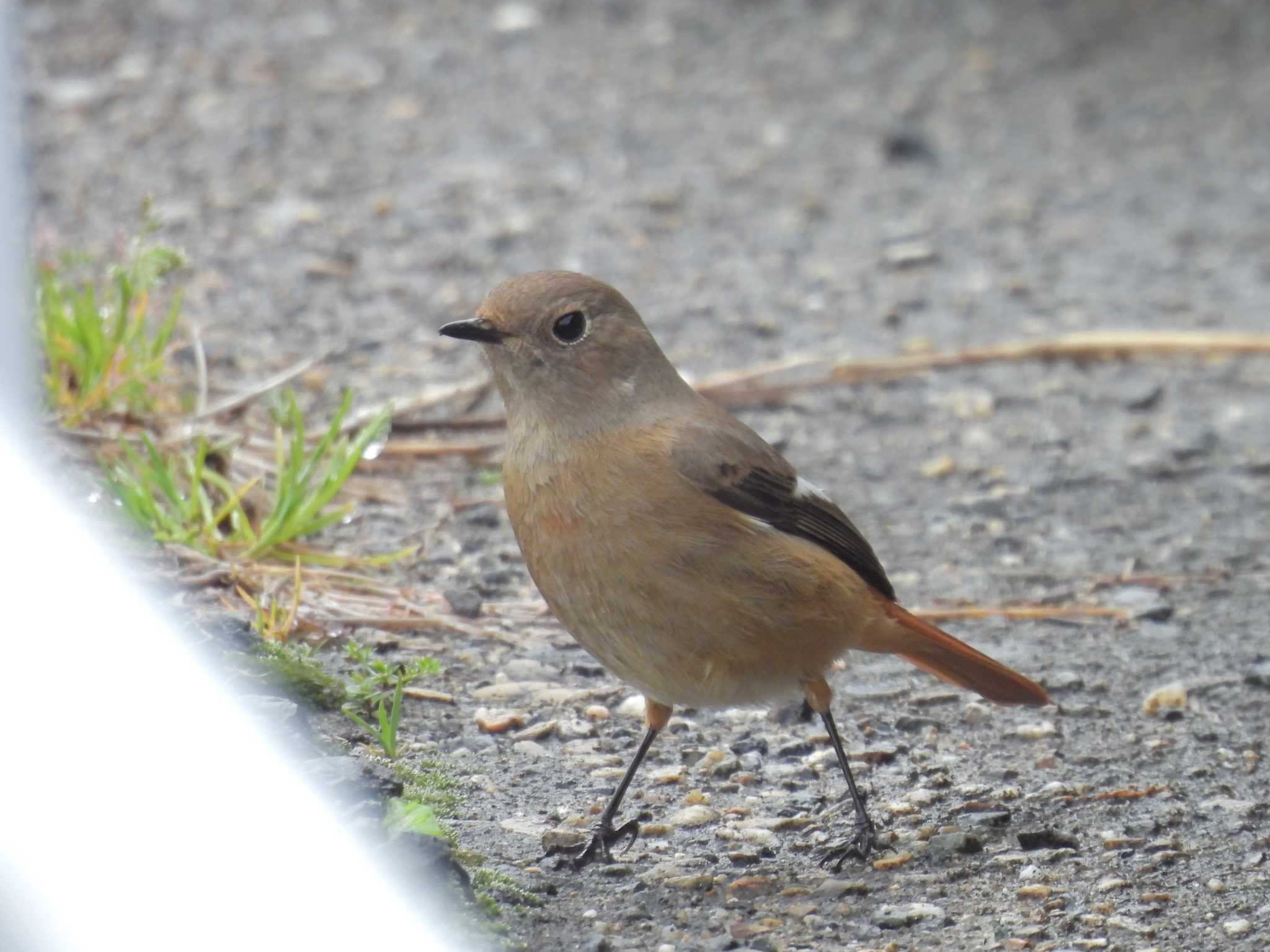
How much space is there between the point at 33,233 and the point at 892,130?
4.31 m

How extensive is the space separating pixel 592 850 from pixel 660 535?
2.16 ft

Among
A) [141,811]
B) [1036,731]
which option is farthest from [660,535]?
[1036,731]

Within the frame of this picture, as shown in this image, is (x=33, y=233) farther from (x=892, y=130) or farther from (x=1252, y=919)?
(x=1252, y=919)

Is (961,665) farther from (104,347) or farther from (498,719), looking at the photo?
(104,347)

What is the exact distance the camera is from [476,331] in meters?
3.59

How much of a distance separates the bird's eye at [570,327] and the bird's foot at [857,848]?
1.18 meters

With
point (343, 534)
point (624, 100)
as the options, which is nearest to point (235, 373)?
point (343, 534)

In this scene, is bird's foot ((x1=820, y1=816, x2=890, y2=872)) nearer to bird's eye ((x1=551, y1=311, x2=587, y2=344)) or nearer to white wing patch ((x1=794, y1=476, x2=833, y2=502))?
white wing patch ((x1=794, y1=476, x2=833, y2=502))

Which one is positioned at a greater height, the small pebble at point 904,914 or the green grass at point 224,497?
the green grass at point 224,497

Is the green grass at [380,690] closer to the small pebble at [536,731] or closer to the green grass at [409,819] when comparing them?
the small pebble at [536,731]

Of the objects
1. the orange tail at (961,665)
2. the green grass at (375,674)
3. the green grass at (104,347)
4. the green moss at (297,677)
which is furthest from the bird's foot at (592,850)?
the green grass at (104,347)

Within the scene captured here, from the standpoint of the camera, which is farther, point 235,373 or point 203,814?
point 235,373

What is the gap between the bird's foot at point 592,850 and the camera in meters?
3.42

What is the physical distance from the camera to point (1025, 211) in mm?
8062
